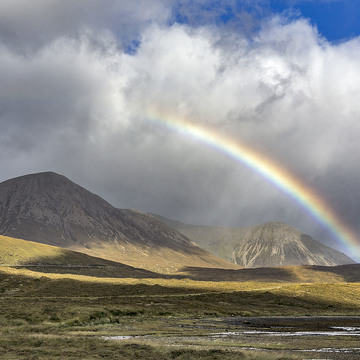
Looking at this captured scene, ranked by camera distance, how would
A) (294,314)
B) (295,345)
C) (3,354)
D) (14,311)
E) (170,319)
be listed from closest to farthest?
(3,354) < (295,345) < (14,311) < (170,319) < (294,314)

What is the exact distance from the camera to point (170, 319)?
57.2 metres

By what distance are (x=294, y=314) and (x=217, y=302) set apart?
49.2ft

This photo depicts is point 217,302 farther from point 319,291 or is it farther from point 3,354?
point 3,354

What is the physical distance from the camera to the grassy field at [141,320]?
28250 millimetres

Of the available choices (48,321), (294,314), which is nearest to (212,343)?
(48,321)

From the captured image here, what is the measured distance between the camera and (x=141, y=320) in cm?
5528

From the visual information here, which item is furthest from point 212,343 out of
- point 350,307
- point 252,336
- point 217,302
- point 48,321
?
point 350,307

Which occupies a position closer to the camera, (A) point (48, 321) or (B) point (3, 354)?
(B) point (3, 354)

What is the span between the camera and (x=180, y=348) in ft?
96.0

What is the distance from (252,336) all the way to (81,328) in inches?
714

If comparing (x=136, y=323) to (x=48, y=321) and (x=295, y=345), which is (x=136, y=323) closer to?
(x=48, y=321)

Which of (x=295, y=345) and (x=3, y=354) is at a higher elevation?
(x=295, y=345)

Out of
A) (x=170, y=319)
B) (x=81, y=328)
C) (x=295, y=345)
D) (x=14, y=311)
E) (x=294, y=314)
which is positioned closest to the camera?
(x=295, y=345)

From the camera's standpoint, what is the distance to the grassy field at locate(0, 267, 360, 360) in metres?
28.2
